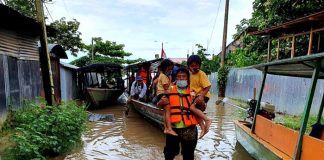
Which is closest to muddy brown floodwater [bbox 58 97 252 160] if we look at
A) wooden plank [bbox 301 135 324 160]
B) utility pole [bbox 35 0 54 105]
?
utility pole [bbox 35 0 54 105]

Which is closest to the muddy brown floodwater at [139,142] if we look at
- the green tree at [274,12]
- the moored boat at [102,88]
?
the moored boat at [102,88]

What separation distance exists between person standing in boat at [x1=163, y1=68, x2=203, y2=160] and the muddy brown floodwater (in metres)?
3.05

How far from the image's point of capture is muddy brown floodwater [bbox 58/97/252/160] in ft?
24.6

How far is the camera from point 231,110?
52.3 feet

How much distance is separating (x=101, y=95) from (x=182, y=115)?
1281 centimetres

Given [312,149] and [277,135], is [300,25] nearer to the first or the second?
[277,135]

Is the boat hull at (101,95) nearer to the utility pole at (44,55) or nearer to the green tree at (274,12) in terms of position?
the utility pole at (44,55)

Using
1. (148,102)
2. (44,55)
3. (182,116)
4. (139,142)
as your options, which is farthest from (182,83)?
(148,102)

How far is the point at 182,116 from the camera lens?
→ 4.11 metres

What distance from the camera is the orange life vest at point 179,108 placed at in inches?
161

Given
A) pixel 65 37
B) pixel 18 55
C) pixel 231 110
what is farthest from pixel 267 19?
pixel 65 37

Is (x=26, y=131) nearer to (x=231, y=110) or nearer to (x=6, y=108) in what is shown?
(x=6, y=108)

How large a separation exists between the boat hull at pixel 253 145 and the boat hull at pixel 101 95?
9357mm

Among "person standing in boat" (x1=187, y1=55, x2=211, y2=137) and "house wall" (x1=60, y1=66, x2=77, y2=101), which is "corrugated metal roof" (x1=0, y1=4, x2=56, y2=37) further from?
"house wall" (x1=60, y1=66, x2=77, y2=101)
